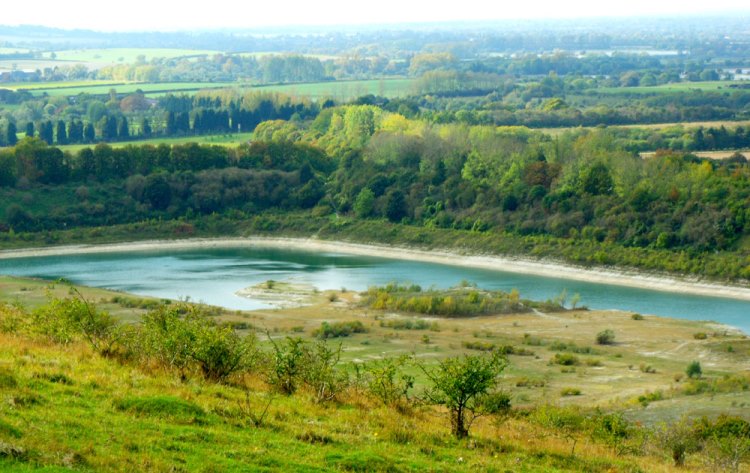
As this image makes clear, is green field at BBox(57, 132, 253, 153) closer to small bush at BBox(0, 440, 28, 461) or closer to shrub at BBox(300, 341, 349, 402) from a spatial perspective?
shrub at BBox(300, 341, 349, 402)

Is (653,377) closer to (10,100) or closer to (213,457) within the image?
(213,457)

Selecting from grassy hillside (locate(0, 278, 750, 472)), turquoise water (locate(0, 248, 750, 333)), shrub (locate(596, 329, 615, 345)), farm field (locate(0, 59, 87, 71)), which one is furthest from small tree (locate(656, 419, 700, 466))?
farm field (locate(0, 59, 87, 71))

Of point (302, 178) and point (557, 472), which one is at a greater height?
point (557, 472)

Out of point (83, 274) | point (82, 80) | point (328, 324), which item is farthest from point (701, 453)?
point (82, 80)

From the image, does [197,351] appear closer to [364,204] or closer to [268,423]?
[268,423]

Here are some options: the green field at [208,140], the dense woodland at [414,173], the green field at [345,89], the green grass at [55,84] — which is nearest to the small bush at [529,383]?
the dense woodland at [414,173]

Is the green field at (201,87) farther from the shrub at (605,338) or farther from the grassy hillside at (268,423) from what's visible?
the grassy hillside at (268,423)
